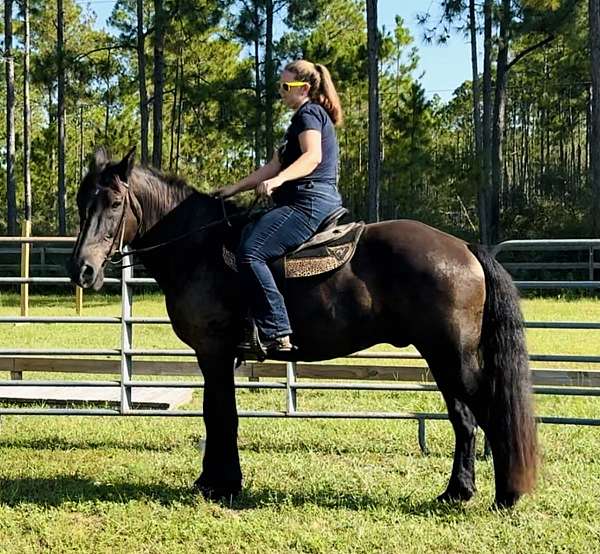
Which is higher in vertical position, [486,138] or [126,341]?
[486,138]

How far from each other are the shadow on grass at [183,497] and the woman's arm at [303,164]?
1.93 m

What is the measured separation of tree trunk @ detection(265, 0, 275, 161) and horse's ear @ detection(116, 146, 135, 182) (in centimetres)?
2131

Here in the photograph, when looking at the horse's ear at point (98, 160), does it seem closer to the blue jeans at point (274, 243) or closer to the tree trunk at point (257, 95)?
the blue jeans at point (274, 243)

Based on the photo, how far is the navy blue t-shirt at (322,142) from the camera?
14.7 feet

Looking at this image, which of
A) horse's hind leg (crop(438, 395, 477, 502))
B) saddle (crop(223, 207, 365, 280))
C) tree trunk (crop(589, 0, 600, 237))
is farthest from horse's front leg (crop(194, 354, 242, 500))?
tree trunk (crop(589, 0, 600, 237))

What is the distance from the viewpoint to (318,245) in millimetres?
4484

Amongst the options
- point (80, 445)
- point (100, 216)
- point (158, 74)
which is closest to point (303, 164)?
point (100, 216)

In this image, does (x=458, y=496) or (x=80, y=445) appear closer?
(x=458, y=496)

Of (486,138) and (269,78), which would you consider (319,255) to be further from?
(486,138)

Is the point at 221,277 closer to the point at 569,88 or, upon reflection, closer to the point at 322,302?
the point at 322,302

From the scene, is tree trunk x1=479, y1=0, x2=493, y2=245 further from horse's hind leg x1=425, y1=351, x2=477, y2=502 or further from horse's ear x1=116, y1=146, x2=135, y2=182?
horse's ear x1=116, y1=146, x2=135, y2=182

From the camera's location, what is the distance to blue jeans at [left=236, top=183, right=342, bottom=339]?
4348 millimetres

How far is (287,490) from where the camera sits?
194 inches

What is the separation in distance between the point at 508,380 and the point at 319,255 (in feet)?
4.31
